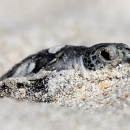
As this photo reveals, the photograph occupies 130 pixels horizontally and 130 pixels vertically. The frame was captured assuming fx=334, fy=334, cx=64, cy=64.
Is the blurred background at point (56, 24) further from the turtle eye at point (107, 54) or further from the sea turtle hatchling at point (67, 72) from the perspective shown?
the turtle eye at point (107, 54)

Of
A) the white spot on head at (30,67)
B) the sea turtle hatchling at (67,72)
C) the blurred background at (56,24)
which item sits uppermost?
the blurred background at (56,24)

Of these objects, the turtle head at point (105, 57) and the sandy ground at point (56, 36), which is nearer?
Answer: the sandy ground at point (56, 36)

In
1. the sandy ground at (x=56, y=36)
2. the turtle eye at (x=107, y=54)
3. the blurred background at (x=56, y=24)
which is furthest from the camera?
the blurred background at (x=56, y=24)

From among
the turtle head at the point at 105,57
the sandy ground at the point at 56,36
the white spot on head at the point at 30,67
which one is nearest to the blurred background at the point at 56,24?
the sandy ground at the point at 56,36

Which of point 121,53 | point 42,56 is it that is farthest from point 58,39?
point 121,53

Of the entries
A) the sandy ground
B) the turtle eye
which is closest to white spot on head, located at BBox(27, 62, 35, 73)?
the sandy ground

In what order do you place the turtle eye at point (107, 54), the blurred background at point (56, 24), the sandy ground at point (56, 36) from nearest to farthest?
the sandy ground at point (56, 36) < the turtle eye at point (107, 54) < the blurred background at point (56, 24)

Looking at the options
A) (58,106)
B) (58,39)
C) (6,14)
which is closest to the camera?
(58,106)

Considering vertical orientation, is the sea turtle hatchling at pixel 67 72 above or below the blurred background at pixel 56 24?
below

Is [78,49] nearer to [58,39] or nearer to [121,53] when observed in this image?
[121,53]
